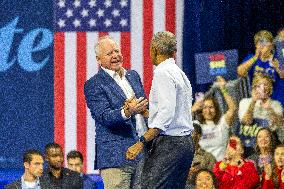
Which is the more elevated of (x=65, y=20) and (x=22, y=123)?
(x=65, y=20)

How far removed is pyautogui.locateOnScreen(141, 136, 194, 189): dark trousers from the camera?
5.66 metres

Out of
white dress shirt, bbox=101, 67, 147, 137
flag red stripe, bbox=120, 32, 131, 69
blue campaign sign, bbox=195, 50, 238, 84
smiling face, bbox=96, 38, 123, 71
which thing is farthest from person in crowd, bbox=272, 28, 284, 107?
smiling face, bbox=96, 38, 123, 71

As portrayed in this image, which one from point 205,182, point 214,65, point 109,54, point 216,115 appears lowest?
point 205,182

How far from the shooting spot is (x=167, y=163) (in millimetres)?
5660

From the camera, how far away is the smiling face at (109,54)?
6188 millimetres

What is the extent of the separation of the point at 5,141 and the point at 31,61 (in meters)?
0.84

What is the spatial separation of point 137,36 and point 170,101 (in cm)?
453

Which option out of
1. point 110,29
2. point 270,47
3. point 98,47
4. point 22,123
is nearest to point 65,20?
point 110,29

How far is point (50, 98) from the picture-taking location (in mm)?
10234

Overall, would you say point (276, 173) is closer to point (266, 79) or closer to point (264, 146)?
point (264, 146)

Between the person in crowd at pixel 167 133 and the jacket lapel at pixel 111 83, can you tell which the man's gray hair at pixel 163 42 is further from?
the jacket lapel at pixel 111 83

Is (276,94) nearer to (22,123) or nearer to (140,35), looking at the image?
(140,35)

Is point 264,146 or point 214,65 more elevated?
point 214,65

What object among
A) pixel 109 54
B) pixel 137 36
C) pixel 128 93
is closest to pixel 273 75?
pixel 137 36
